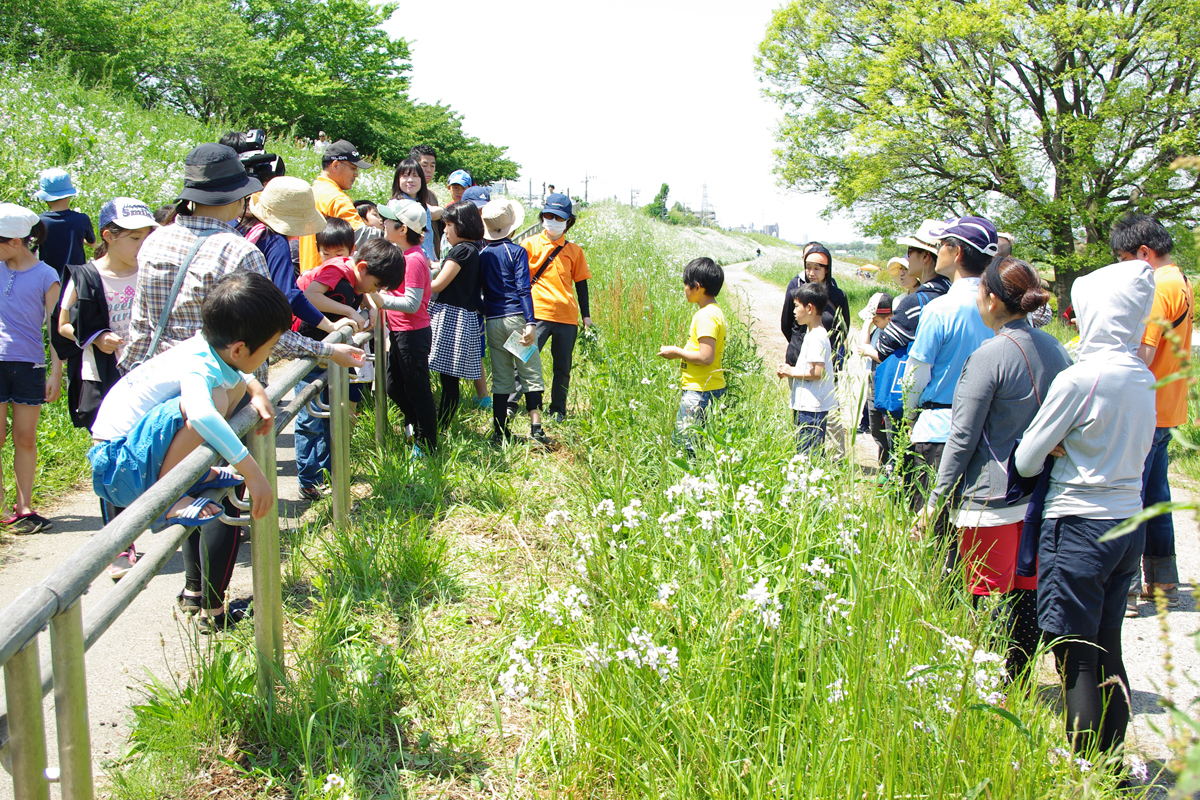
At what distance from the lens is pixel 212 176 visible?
317 centimetres

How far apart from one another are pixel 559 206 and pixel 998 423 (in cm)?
391

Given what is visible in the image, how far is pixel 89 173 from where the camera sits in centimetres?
911

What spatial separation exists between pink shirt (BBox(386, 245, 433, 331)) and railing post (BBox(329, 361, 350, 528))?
45.3 inches

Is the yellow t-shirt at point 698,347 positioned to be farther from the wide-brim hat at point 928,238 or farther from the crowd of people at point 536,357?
the wide-brim hat at point 928,238

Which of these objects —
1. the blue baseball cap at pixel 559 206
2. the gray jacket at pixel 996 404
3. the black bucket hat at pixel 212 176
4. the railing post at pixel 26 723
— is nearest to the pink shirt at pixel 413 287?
the blue baseball cap at pixel 559 206

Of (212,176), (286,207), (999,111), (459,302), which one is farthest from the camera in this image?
(999,111)

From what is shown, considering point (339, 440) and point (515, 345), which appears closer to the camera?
point (339, 440)

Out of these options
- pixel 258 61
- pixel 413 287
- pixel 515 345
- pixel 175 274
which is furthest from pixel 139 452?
pixel 258 61

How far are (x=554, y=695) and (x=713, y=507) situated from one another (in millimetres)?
1063

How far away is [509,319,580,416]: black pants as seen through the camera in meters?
6.14

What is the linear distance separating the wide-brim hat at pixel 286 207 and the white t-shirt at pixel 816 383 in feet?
9.69

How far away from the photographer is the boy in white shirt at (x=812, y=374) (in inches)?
188

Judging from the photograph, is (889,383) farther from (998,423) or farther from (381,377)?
(381,377)

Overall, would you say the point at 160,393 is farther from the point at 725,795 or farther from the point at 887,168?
the point at 887,168
